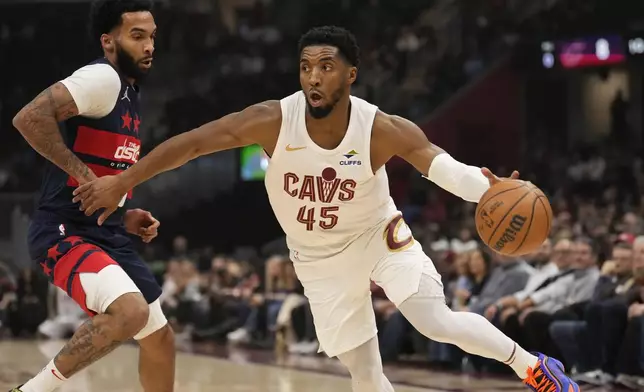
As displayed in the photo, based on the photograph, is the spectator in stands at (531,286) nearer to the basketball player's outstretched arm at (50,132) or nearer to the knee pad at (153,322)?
the knee pad at (153,322)

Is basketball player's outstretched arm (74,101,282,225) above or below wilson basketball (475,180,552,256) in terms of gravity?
above

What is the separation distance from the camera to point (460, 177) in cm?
498

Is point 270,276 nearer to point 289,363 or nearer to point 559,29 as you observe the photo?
point 289,363

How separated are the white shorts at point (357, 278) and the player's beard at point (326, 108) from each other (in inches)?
25.0

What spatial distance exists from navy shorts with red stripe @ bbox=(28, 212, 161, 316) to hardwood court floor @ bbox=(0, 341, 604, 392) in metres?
3.16

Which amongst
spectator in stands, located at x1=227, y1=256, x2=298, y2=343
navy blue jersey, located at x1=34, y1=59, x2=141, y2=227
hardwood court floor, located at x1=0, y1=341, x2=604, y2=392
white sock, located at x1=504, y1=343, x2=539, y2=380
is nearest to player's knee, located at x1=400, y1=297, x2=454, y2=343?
white sock, located at x1=504, y1=343, x2=539, y2=380

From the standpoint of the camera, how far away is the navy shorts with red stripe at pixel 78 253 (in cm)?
521

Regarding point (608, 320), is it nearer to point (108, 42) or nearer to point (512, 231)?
point (512, 231)

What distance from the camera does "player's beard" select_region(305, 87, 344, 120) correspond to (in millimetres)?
5143

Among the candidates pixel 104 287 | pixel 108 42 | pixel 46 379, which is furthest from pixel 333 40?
pixel 46 379

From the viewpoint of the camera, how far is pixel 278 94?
2080cm

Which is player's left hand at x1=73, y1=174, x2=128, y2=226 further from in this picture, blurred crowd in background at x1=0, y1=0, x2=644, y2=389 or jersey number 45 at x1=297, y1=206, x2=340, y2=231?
blurred crowd in background at x1=0, y1=0, x2=644, y2=389

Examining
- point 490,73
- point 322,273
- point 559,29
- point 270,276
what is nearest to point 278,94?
point 490,73

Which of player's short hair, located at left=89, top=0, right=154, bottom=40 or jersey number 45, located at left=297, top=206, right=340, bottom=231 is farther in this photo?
player's short hair, located at left=89, top=0, right=154, bottom=40
